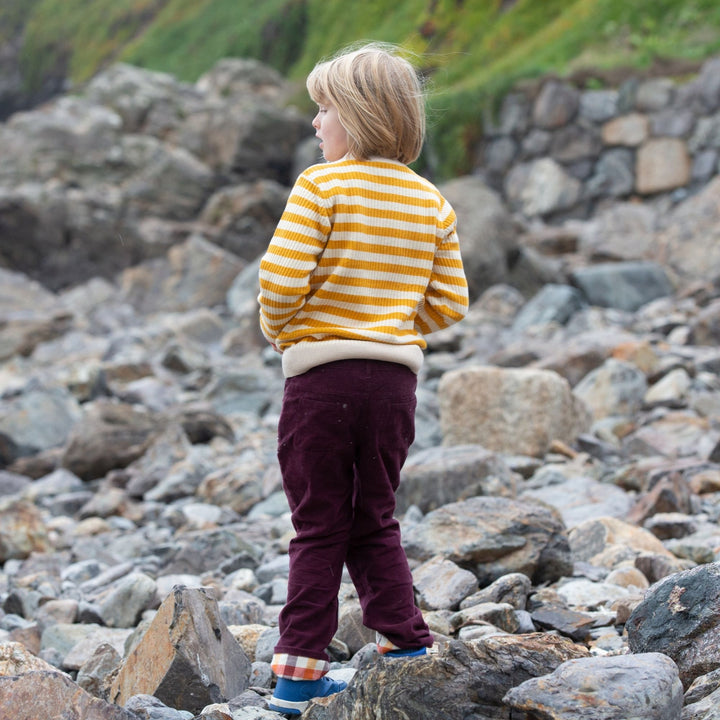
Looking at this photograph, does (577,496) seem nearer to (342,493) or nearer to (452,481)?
(452,481)

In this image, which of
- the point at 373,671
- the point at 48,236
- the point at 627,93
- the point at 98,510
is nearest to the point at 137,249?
the point at 48,236

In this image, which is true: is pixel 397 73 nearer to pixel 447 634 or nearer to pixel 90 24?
pixel 447 634

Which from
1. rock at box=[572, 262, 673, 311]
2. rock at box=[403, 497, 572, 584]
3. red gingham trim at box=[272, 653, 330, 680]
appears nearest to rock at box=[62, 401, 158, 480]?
rock at box=[403, 497, 572, 584]

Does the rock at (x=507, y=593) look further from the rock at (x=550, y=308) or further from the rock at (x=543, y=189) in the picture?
the rock at (x=543, y=189)

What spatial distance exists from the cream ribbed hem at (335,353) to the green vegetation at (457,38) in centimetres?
141

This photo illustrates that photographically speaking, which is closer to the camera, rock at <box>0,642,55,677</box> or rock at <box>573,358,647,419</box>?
rock at <box>0,642,55,677</box>

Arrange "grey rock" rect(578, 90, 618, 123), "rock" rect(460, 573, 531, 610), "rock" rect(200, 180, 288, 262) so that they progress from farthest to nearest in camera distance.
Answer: "rock" rect(200, 180, 288, 262) < "grey rock" rect(578, 90, 618, 123) < "rock" rect(460, 573, 531, 610)

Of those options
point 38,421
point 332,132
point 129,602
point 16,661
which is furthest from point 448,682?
point 38,421

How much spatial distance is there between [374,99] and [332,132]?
15 cm

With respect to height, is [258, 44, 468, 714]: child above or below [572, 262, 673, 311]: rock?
above

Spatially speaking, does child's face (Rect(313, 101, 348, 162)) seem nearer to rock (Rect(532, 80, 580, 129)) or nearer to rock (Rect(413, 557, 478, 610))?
rock (Rect(413, 557, 478, 610))

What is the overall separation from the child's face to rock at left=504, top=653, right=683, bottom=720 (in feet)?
4.48

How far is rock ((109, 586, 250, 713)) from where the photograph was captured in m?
2.45

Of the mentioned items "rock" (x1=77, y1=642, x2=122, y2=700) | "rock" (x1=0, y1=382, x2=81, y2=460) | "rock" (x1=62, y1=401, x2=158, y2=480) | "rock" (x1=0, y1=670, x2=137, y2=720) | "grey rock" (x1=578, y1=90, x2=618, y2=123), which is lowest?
"rock" (x1=0, y1=382, x2=81, y2=460)
